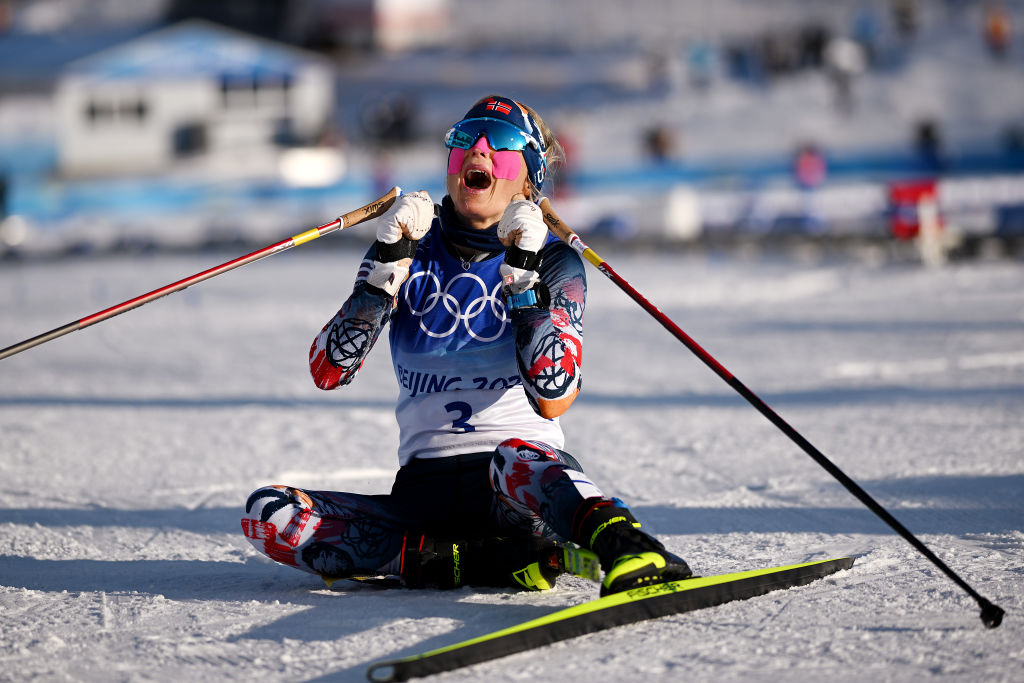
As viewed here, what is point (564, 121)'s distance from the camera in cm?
3297

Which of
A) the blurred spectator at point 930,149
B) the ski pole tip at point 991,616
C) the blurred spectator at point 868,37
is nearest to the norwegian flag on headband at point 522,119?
the ski pole tip at point 991,616

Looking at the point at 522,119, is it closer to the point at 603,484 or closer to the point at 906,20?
the point at 603,484

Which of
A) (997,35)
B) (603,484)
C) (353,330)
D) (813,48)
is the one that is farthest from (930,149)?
(353,330)

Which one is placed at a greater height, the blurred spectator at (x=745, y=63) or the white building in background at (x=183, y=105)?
the blurred spectator at (x=745, y=63)

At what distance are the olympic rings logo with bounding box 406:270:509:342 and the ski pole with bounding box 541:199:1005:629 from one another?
0.94ft

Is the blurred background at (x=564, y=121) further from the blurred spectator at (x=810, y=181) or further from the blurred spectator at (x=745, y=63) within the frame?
the blurred spectator at (x=745, y=63)

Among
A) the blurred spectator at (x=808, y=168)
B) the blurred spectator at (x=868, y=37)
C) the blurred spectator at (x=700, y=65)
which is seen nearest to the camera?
the blurred spectator at (x=808, y=168)

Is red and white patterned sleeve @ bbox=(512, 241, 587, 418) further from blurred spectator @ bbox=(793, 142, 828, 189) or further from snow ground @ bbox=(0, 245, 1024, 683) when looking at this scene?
blurred spectator @ bbox=(793, 142, 828, 189)

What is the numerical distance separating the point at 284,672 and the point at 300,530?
0.62 m

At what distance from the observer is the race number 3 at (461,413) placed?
3629mm

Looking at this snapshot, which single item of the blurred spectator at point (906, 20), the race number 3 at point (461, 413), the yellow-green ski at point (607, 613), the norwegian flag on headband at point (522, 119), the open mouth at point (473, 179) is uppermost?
the blurred spectator at point (906, 20)

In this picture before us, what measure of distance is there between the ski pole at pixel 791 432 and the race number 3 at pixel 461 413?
0.62 meters

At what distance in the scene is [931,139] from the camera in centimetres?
2417

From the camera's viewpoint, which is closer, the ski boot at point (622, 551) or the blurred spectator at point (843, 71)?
the ski boot at point (622, 551)
